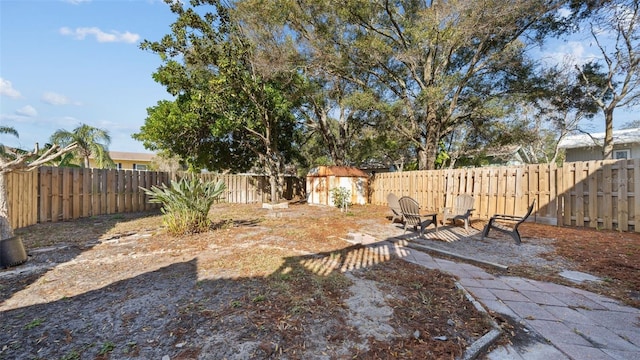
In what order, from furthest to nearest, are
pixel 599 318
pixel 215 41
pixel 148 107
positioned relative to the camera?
pixel 148 107, pixel 215 41, pixel 599 318

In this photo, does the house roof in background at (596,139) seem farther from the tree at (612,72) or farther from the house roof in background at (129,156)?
the house roof in background at (129,156)

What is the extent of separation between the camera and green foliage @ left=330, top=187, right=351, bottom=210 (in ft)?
36.3

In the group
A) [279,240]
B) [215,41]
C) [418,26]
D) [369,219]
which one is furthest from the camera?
[215,41]

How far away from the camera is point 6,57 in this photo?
246 inches

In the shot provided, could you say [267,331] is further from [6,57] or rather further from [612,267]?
[6,57]

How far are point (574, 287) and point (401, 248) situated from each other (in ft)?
7.78

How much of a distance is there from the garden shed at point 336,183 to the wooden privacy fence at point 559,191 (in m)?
4.03

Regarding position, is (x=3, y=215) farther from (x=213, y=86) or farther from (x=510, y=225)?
(x=510, y=225)

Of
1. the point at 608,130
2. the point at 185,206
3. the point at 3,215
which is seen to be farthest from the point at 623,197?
the point at 3,215

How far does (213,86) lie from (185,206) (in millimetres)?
7161

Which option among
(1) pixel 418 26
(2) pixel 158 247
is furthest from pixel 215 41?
(2) pixel 158 247

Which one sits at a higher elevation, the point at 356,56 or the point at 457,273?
the point at 356,56

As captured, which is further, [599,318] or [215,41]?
[215,41]

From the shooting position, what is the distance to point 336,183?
42.2 ft
